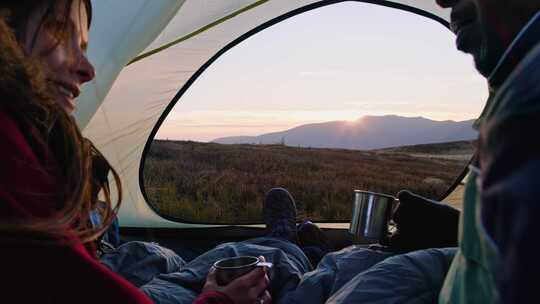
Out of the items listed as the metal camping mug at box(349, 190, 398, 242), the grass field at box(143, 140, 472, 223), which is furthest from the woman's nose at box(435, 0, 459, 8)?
the grass field at box(143, 140, 472, 223)

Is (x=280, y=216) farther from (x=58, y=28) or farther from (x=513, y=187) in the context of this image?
(x=513, y=187)

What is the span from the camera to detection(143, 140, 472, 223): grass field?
548 cm

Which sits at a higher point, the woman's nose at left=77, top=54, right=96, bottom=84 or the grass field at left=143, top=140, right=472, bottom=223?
the woman's nose at left=77, top=54, right=96, bottom=84

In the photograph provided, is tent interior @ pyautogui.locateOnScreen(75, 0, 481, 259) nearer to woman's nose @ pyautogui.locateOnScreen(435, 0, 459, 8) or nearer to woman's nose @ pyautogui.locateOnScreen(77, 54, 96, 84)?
woman's nose @ pyautogui.locateOnScreen(77, 54, 96, 84)

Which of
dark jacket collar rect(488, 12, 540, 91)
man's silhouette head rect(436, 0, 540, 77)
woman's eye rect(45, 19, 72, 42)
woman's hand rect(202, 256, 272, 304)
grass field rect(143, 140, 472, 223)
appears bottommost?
grass field rect(143, 140, 472, 223)

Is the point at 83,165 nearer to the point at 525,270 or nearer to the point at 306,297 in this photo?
the point at 525,270

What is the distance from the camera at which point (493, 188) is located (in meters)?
0.35

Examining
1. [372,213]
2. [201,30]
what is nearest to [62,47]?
[372,213]

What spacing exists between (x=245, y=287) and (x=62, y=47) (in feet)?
1.95

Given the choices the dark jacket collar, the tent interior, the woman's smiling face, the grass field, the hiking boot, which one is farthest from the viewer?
the grass field

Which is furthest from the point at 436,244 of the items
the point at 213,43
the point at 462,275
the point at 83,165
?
the point at 213,43

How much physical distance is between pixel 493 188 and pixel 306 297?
119 centimetres

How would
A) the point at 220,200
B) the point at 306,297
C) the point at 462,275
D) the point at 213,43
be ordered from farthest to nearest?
the point at 220,200, the point at 213,43, the point at 306,297, the point at 462,275

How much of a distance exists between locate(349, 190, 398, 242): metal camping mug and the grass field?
2.38 m
